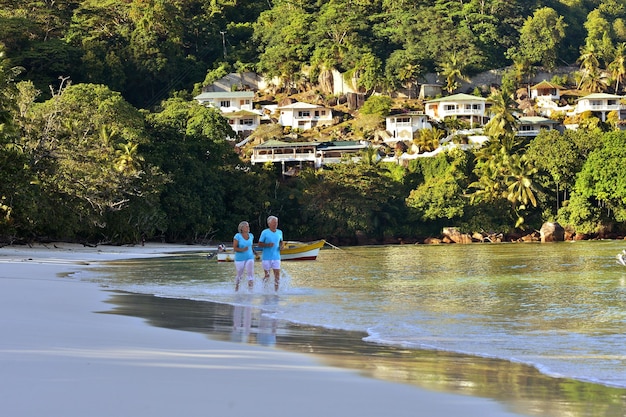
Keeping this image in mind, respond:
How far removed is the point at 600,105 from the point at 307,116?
29316mm

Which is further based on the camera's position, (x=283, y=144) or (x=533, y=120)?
(x=533, y=120)

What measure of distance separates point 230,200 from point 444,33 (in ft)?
167

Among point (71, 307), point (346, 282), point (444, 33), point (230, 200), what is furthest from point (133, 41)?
point (71, 307)

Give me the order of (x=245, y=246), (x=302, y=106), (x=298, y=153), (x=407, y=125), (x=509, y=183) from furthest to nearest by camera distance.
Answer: (x=302, y=106) < (x=407, y=125) < (x=298, y=153) < (x=509, y=183) < (x=245, y=246)

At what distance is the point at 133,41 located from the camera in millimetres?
98875

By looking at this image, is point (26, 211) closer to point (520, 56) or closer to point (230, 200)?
point (230, 200)

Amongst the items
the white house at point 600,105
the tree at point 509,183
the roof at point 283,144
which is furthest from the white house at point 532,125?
the roof at point 283,144

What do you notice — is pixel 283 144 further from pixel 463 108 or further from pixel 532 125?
pixel 532 125

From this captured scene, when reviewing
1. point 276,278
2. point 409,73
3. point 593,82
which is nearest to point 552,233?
point 409,73

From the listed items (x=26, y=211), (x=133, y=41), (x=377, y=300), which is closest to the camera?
(x=377, y=300)

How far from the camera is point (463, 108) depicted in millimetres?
91188

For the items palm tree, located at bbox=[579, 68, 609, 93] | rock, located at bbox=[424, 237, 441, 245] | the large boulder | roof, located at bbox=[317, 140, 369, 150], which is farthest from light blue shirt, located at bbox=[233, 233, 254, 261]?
palm tree, located at bbox=[579, 68, 609, 93]

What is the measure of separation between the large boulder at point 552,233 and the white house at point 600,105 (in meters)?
29.7

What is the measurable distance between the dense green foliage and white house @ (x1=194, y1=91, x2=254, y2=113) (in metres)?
3.43
